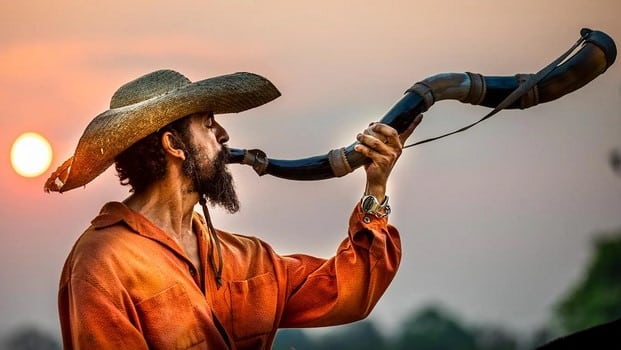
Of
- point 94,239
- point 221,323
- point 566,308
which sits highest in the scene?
point 94,239

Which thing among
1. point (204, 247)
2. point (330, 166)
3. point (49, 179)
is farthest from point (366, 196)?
point (49, 179)

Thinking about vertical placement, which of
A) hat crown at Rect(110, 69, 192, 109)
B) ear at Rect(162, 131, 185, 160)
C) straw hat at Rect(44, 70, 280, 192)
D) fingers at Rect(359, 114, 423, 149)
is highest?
hat crown at Rect(110, 69, 192, 109)

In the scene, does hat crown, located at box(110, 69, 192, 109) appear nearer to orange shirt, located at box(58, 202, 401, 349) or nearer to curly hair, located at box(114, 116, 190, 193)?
curly hair, located at box(114, 116, 190, 193)

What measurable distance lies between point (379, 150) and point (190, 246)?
934 millimetres

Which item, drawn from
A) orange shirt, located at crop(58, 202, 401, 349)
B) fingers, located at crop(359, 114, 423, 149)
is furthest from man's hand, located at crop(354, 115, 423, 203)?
orange shirt, located at crop(58, 202, 401, 349)

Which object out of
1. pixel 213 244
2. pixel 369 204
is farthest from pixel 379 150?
pixel 213 244

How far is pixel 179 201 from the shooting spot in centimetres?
728

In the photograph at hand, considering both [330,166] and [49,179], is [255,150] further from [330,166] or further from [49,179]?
[49,179]

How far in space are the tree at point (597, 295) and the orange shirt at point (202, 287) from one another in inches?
903

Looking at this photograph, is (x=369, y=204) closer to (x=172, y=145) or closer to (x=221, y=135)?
(x=221, y=135)

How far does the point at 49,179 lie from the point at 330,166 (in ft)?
3.89

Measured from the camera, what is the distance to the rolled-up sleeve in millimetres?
7230

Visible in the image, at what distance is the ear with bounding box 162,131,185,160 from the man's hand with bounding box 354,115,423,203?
29.0 inches

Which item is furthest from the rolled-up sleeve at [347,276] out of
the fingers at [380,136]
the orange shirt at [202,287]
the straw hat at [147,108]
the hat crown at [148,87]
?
the hat crown at [148,87]
